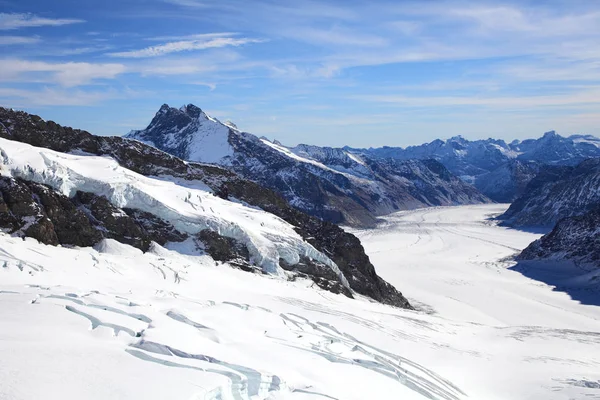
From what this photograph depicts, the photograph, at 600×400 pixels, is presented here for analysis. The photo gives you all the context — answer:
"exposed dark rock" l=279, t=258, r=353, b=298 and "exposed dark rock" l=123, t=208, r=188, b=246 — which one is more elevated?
"exposed dark rock" l=123, t=208, r=188, b=246

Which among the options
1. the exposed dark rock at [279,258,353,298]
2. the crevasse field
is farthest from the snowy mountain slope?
the exposed dark rock at [279,258,353,298]

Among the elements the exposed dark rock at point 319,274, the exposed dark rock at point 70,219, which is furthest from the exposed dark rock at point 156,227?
the exposed dark rock at point 319,274

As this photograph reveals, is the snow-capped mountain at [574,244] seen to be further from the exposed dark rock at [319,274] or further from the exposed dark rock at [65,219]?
the exposed dark rock at [65,219]

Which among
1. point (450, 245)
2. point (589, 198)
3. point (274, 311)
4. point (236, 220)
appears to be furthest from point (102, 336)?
point (589, 198)

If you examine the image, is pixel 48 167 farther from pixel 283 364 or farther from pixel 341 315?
pixel 283 364

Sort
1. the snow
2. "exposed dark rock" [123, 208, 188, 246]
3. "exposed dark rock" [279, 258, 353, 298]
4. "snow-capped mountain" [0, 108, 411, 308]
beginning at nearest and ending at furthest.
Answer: "snow-capped mountain" [0, 108, 411, 308] < the snow < "exposed dark rock" [123, 208, 188, 246] < "exposed dark rock" [279, 258, 353, 298]

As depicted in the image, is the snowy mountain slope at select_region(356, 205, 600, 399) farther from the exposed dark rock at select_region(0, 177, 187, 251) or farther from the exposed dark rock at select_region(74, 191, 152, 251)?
the exposed dark rock at select_region(0, 177, 187, 251)
